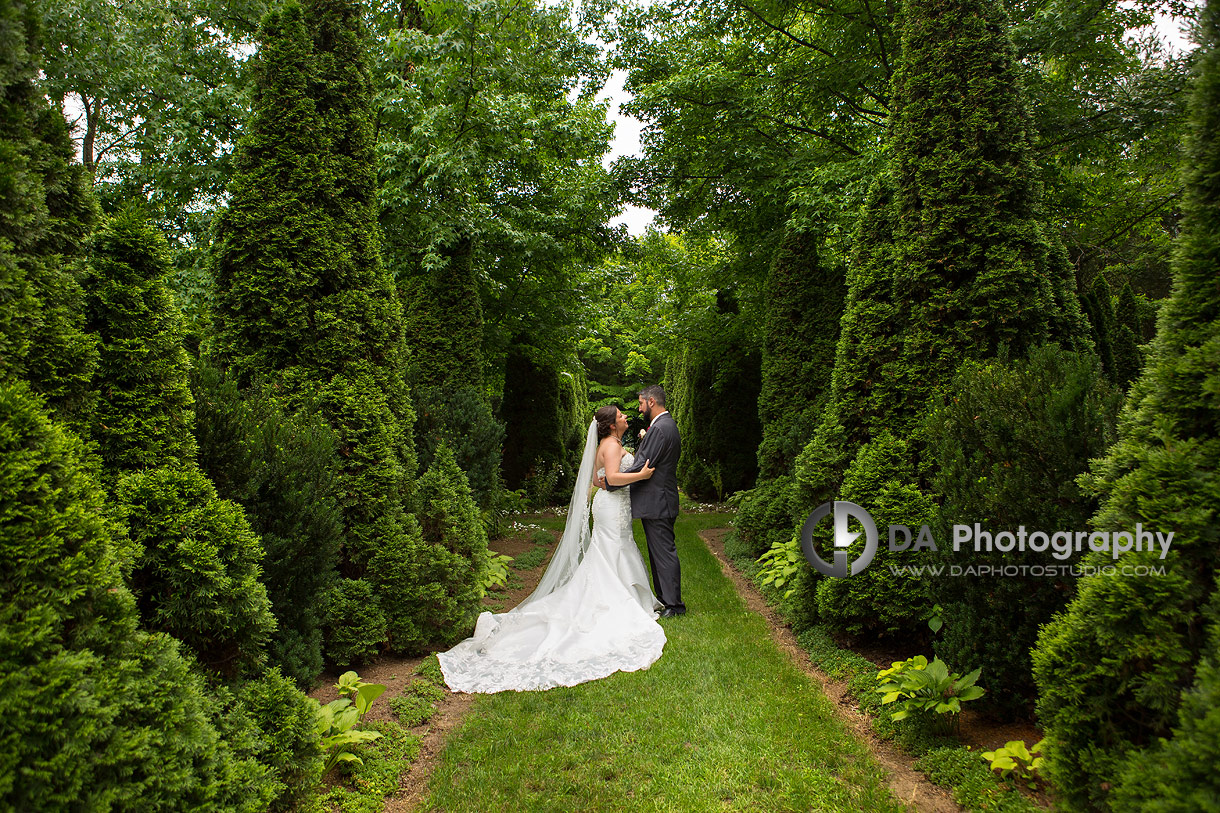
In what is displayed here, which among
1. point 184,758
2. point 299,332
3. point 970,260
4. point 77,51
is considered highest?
point 77,51

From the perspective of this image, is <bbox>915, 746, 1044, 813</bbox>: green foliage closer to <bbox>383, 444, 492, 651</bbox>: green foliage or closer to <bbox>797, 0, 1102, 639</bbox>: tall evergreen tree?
<bbox>797, 0, 1102, 639</bbox>: tall evergreen tree

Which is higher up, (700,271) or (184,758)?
(700,271)

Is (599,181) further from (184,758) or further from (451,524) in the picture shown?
(184,758)

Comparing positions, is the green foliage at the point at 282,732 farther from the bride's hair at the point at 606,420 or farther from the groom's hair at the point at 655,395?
the groom's hair at the point at 655,395

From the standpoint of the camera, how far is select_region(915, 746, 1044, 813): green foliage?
2684mm

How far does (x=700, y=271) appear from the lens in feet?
44.9

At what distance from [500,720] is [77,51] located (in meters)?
15.1

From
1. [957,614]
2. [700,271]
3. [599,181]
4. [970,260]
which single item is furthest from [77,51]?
[957,614]

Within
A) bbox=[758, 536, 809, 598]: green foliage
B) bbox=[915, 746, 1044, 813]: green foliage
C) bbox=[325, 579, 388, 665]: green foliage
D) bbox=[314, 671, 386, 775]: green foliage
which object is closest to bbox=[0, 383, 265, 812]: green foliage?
bbox=[314, 671, 386, 775]: green foliage

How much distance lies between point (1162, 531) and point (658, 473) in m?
5.17

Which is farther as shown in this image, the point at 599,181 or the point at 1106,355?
the point at 1106,355

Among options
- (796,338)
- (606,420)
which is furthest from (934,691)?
(796,338)

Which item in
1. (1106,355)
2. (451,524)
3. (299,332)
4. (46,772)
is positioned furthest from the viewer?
(1106,355)

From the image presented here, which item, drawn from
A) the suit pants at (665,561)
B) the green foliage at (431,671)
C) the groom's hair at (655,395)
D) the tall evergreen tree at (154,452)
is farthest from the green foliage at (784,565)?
the tall evergreen tree at (154,452)
